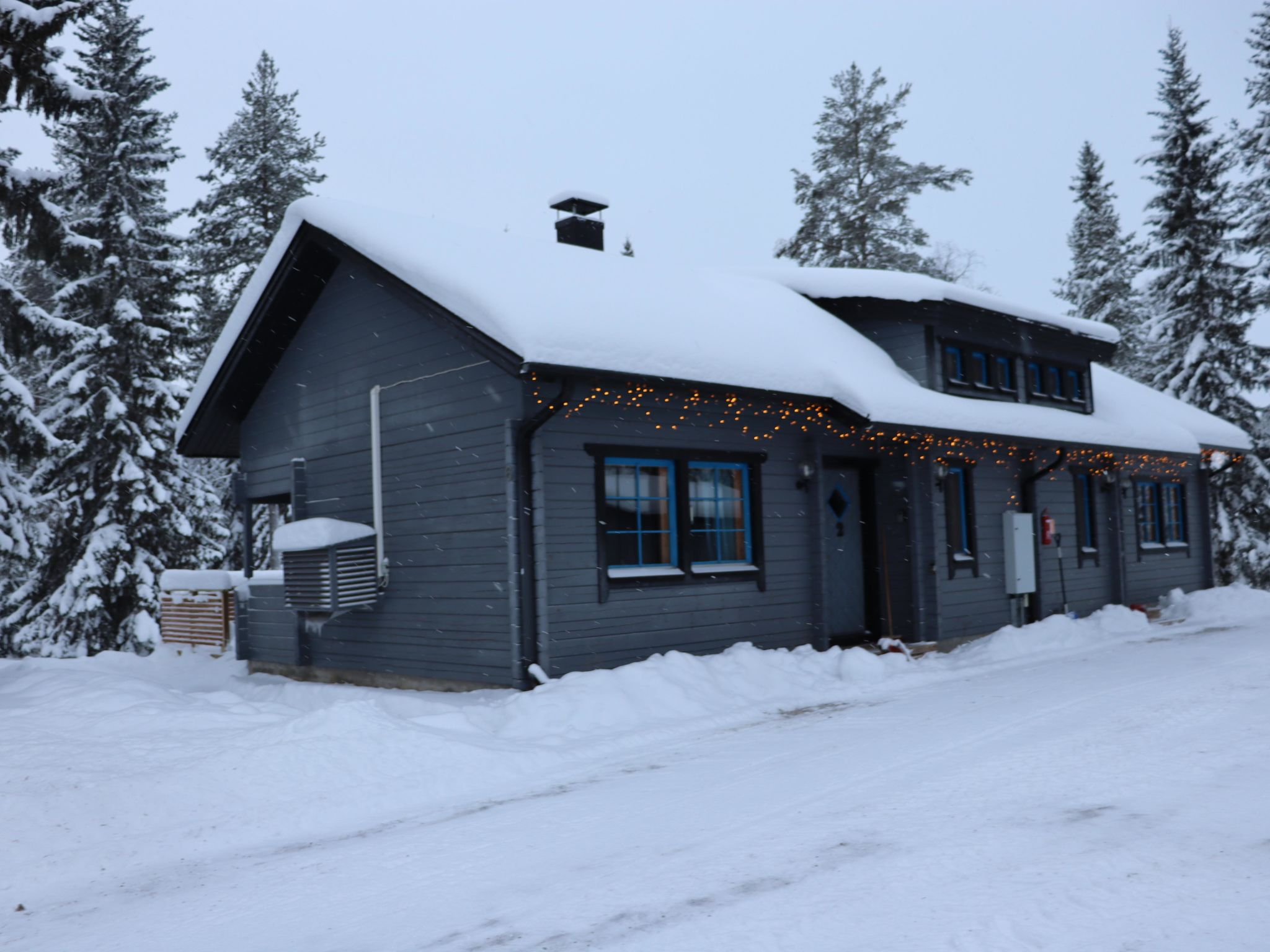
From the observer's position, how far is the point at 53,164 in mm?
27328

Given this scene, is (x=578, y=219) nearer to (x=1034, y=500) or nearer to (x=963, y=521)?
(x=963, y=521)

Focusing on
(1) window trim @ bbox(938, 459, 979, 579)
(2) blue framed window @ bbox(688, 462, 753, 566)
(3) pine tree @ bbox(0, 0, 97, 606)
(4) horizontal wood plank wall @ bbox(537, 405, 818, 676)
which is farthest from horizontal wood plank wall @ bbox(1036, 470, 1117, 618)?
(3) pine tree @ bbox(0, 0, 97, 606)

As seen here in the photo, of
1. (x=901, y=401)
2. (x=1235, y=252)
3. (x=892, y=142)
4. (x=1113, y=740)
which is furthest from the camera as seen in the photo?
(x=892, y=142)

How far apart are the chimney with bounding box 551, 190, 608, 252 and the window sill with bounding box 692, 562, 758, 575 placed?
562 cm

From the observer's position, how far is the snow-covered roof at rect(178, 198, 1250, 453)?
1041 centimetres

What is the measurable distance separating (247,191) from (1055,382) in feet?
69.4

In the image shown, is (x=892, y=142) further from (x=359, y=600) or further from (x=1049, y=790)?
(x=1049, y=790)

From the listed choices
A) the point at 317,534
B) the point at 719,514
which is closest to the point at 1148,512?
the point at 719,514

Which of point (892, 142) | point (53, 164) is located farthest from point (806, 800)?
point (892, 142)

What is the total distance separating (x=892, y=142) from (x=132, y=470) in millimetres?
26559

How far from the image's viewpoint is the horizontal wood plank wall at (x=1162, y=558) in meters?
19.1

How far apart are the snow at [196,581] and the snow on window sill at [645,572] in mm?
8145

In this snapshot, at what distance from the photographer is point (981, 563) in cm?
1521

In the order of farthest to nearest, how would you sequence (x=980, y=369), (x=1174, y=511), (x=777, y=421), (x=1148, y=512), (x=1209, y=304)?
(x=1209, y=304) < (x=1174, y=511) < (x=1148, y=512) < (x=980, y=369) < (x=777, y=421)
